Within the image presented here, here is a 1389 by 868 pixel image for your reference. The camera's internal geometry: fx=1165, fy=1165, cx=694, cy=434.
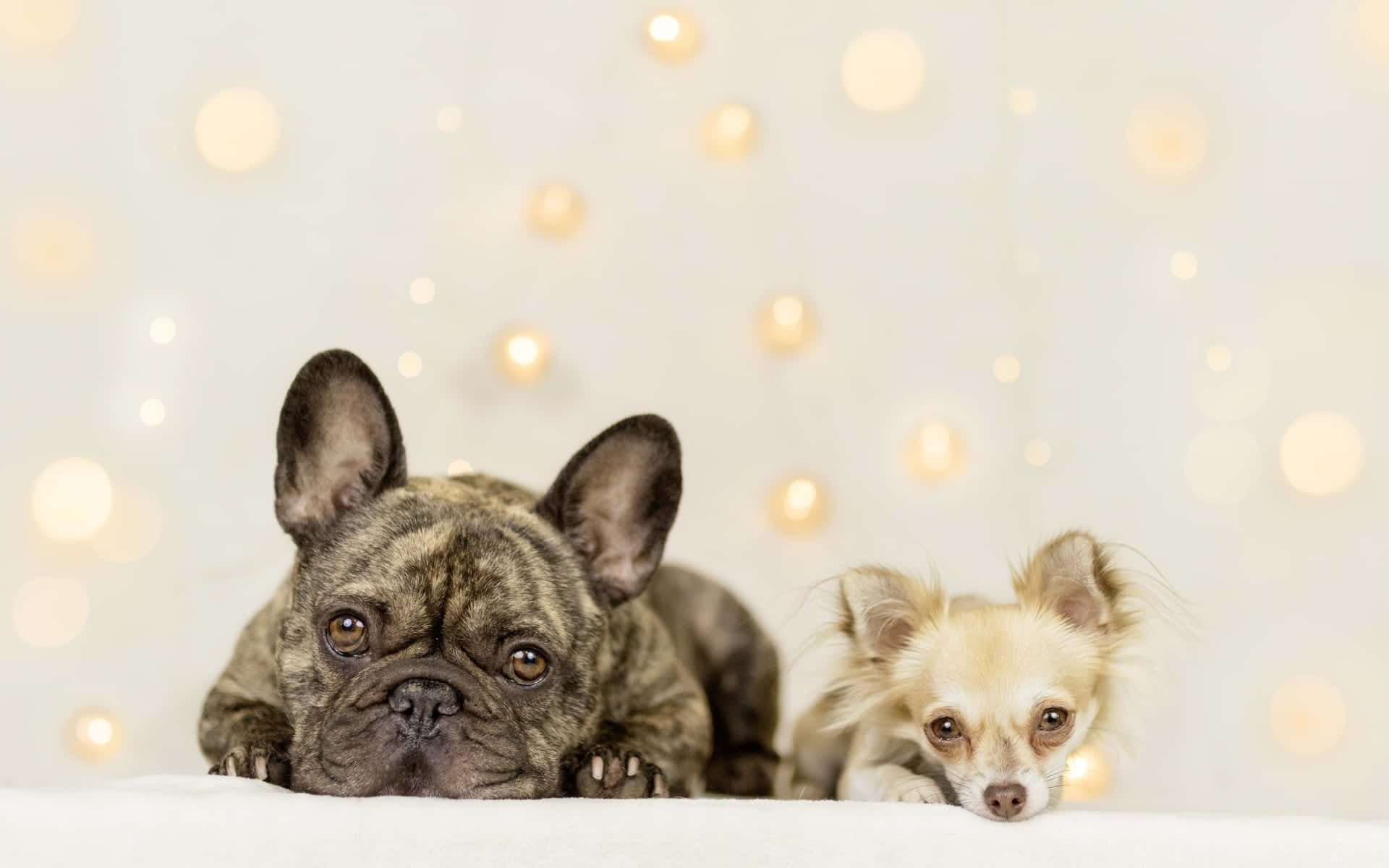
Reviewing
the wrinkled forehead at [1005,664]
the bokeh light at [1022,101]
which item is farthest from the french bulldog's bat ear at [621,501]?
the bokeh light at [1022,101]

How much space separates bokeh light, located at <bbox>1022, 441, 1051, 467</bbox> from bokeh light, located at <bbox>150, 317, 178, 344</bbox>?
6.87 ft

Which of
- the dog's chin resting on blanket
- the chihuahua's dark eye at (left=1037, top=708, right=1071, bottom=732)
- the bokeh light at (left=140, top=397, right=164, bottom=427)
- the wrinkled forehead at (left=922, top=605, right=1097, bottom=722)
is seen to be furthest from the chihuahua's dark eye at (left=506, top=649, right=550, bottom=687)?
the bokeh light at (left=140, top=397, right=164, bottom=427)

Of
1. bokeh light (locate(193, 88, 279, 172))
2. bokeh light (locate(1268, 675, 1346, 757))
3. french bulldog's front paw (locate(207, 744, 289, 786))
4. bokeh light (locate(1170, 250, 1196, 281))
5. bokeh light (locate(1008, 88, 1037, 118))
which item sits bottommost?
bokeh light (locate(1268, 675, 1346, 757))

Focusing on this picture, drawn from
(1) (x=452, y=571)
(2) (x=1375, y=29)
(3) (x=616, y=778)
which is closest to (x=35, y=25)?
(1) (x=452, y=571)

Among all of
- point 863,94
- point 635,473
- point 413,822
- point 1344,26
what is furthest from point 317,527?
point 1344,26

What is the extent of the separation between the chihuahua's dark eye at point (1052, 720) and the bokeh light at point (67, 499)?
2192mm

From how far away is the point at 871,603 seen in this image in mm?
1861

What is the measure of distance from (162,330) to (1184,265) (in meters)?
2.45

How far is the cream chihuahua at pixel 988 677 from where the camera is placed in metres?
1.67

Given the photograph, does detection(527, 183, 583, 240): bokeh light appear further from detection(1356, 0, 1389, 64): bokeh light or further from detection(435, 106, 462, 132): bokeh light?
detection(1356, 0, 1389, 64): bokeh light

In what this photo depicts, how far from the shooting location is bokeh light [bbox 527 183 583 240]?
2.89 metres

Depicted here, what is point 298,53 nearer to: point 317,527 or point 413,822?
point 317,527

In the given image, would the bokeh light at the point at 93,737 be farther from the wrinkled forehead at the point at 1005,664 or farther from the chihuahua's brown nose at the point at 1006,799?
the chihuahua's brown nose at the point at 1006,799

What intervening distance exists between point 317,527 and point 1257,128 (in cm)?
229
